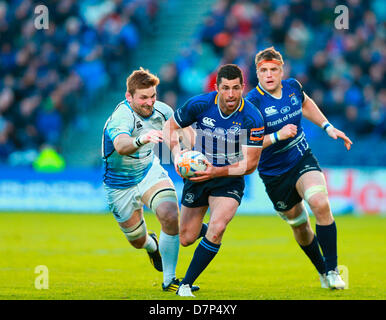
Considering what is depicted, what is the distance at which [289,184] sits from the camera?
8977mm

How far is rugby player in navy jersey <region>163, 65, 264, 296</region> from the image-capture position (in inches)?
310

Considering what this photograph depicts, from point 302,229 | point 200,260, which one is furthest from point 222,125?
point 302,229

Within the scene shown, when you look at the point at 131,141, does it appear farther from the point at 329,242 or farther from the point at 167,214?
the point at 329,242

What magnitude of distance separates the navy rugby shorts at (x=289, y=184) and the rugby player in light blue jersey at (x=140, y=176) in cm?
128

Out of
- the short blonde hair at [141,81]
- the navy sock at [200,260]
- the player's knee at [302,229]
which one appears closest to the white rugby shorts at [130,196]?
the short blonde hair at [141,81]

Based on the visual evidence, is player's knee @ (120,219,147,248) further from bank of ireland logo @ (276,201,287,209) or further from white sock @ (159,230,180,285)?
bank of ireland logo @ (276,201,287,209)

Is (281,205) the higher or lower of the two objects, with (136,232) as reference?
higher

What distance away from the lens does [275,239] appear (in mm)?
14680

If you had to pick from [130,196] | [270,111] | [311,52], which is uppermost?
[311,52]

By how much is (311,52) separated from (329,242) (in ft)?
43.4

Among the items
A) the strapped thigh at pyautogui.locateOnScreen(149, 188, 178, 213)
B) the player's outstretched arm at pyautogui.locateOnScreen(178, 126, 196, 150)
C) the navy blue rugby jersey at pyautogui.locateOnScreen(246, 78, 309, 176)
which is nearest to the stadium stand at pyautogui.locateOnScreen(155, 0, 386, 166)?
the navy blue rugby jersey at pyautogui.locateOnScreen(246, 78, 309, 176)

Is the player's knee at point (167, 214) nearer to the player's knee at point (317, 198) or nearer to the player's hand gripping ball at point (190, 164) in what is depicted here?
the player's hand gripping ball at point (190, 164)

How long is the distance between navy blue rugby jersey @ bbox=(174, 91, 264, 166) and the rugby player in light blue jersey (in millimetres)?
497
